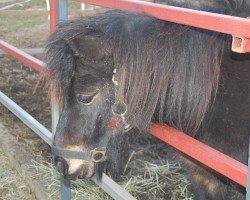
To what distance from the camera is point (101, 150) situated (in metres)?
2.12

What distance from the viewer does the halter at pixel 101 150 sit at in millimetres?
2037

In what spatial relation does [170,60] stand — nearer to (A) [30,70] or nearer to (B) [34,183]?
(B) [34,183]

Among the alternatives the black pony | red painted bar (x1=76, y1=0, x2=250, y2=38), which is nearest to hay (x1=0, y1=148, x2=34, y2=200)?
the black pony

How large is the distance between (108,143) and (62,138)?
0.70ft

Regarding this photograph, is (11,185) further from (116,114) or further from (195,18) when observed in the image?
(195,18)

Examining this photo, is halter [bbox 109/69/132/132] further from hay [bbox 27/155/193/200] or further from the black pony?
hay [bbox 27/155/193/200]

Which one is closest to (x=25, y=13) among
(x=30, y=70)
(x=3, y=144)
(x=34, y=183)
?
(x=30, y=70)

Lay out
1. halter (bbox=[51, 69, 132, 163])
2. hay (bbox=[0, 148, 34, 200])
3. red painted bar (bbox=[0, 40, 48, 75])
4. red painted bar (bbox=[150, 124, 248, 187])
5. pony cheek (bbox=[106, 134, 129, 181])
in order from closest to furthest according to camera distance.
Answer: red painted bar (bbox=[150, 124, 248, 187]) → halter (bbox=[51, 69, 132, 163]) → pony cheek (bbox=[106, 134, 129, 181]) → red painted bar (bbox=[0, 40, 48, 75]) → hay (bbox=[0, 148, 34, 200])

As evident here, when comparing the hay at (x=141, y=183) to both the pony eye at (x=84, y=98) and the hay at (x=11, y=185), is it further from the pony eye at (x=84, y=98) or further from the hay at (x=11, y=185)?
the pony eye at (x=84, y=98)

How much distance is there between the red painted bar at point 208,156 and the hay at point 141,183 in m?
1.32

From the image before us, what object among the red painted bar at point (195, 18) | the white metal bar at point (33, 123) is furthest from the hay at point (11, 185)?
the red painted bar at point (195, 18)

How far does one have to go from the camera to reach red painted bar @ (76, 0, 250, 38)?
51.6 inches

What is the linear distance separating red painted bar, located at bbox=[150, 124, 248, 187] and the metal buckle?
28cm

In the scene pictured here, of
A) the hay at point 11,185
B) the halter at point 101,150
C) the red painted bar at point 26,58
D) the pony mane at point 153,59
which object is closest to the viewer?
the pony mane at point 153,59
